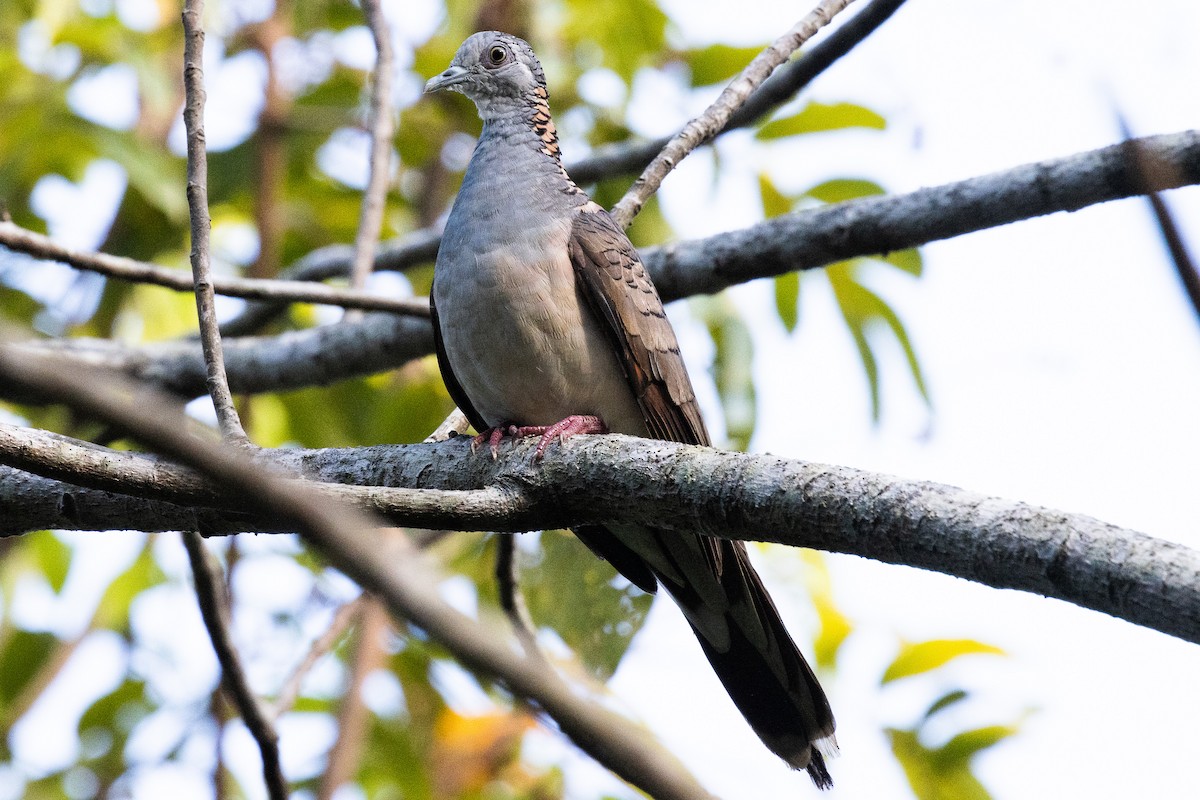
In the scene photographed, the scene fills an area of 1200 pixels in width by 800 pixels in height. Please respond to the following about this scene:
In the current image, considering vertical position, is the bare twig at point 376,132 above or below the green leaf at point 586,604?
above

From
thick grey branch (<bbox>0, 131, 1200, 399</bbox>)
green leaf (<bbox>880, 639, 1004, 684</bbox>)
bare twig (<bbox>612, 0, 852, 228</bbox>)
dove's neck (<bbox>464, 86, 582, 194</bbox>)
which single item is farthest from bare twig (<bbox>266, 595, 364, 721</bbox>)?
green leaf (<bbox>880, 639, 1004, 684</bbox>)

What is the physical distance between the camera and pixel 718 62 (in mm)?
5438

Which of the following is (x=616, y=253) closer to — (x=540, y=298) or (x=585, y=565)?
(x=540, y=298)

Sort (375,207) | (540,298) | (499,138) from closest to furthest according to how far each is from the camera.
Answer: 1. (540,298)
2. (499,138)
3. (375,207)

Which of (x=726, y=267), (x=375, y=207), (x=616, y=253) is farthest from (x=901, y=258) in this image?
(x=375, y=207)

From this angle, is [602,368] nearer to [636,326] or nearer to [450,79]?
[636,326]

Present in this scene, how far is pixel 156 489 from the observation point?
2.28 metres

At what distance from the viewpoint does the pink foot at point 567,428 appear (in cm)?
326

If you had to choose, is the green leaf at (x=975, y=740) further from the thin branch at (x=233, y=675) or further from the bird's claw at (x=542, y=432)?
the thin branch at (x=233, y=675)

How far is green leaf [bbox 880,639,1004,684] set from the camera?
5180mm

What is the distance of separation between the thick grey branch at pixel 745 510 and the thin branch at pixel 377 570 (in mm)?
509

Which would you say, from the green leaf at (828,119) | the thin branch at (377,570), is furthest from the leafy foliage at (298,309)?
the thin branch at (377,570)

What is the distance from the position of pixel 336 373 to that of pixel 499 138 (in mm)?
1269

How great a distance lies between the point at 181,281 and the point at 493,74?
4.79 feet
